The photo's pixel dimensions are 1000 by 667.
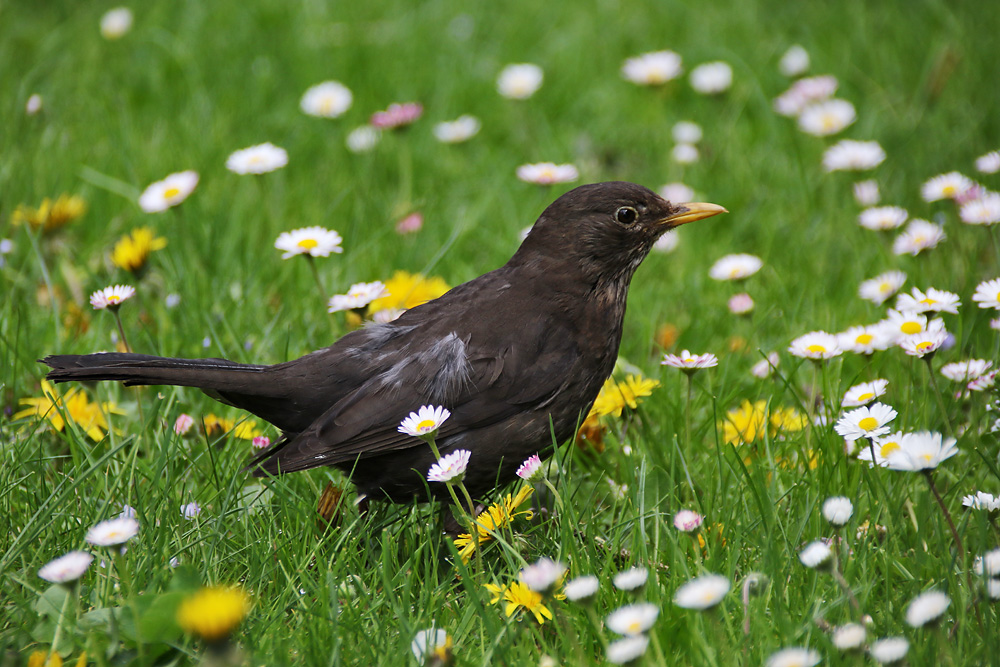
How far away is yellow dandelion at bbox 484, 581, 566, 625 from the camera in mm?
2324

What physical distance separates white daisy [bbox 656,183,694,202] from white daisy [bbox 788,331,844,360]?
197 cm

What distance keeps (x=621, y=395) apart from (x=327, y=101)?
9.40 feet

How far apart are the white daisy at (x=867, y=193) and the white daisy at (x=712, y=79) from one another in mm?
1173

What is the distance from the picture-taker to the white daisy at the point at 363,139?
530 centimetres

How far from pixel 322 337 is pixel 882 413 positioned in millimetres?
2190

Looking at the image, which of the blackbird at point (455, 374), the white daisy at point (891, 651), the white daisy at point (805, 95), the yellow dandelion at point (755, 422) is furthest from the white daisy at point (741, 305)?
the white daisy at point (805, 95)

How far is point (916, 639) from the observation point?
221 cm

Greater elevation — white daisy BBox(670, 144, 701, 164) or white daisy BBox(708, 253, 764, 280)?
white daisy BBox(708, 253, 764, 280)

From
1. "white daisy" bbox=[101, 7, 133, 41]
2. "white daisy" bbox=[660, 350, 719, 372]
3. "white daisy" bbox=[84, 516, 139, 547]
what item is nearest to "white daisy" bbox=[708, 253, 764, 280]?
"white daisy" bbox=[660, 350, 719, 372]

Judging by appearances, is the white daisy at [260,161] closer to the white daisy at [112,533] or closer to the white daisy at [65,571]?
the white daisy at [112,533]

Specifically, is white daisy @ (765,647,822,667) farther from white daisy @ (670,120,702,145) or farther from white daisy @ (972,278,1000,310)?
white daisy @ (670,120,702,145)

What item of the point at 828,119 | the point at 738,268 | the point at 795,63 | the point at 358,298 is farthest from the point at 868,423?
the point at 795,63

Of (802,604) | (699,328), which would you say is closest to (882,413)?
(802,604)

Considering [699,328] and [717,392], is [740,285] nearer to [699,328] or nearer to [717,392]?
[699,328]
